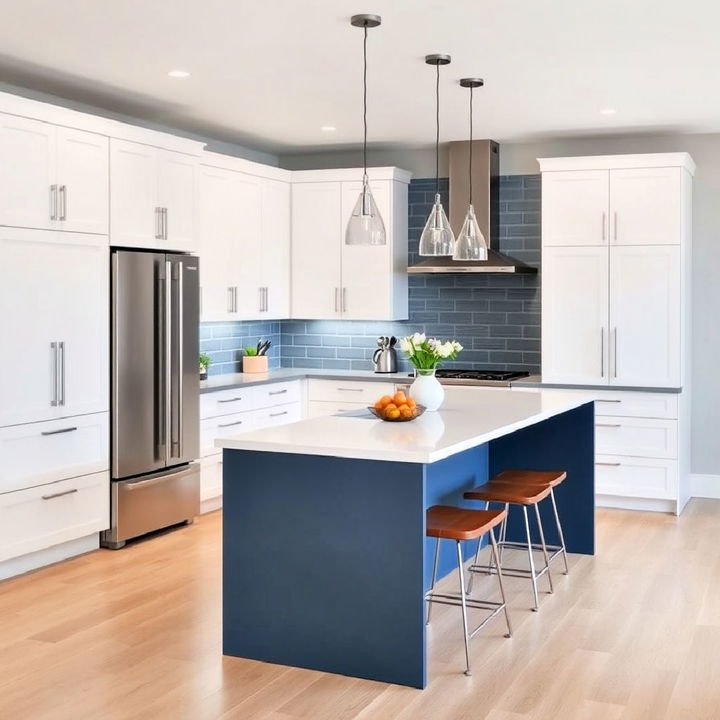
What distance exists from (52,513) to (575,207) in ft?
12.9

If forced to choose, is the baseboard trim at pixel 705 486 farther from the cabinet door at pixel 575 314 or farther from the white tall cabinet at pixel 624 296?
the cabinet door at pixel 575 314

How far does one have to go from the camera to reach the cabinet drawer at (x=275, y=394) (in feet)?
22.9

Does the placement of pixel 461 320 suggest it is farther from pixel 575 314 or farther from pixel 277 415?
pixel 277 415

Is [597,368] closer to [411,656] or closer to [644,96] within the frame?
[644,96]

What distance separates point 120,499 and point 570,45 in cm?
334

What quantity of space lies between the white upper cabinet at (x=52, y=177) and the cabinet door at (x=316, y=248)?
2.48 metres

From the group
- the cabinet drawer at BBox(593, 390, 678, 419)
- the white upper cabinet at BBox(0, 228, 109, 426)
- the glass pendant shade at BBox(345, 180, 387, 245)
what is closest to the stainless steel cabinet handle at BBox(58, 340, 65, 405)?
the white upper cabinet at BBox(0, 228, 109, 426)

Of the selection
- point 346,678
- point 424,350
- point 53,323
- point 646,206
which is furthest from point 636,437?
point 53,323

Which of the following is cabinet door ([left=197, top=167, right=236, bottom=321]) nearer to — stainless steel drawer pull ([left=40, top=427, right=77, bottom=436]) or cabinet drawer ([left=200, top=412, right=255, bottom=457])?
cabinet drawer ([left=200, top=412, right=255, bottom=457])

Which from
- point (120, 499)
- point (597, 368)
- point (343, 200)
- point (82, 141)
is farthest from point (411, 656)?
point (343, 200)

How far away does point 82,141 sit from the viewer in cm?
524

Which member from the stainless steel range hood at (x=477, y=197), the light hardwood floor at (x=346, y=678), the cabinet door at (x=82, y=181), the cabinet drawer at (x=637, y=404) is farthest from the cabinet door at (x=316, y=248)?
the light hardwood floor at (x=346, y=678)

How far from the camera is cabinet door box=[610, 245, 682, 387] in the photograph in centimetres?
662

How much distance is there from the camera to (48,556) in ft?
17.3
